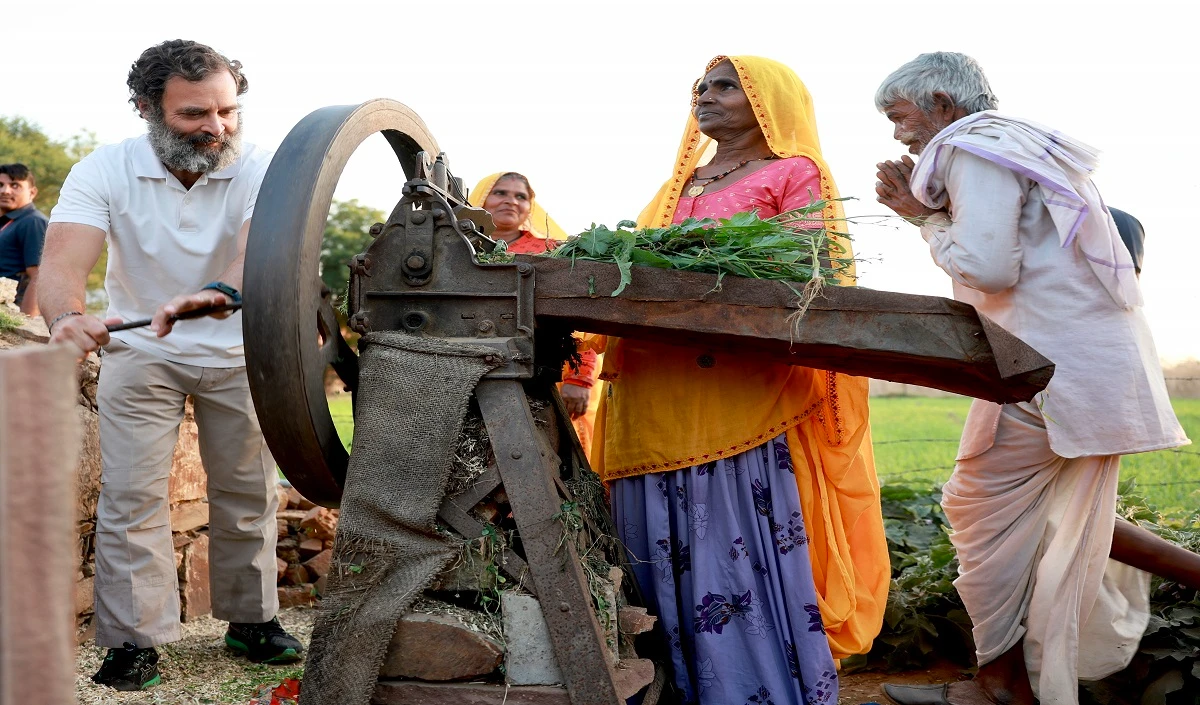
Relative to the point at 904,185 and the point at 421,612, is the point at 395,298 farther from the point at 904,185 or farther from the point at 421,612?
the point at 904,185

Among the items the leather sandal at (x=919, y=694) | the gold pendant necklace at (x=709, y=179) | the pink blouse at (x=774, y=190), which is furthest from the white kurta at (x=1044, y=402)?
the gold pendant necklace at (x=709, y=179)

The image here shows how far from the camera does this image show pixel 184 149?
363 centimetres

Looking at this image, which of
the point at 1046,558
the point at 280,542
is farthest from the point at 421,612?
the point at 280,542

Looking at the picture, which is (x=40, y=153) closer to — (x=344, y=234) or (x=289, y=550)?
(x=344, y=234)

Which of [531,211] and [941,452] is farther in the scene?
[941,452]

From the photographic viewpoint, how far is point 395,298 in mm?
2781

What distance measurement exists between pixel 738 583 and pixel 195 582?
2.85 m

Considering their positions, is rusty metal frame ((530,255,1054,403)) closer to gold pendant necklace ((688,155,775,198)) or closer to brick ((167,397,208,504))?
gold pendant necklace ((688,155,775,198))

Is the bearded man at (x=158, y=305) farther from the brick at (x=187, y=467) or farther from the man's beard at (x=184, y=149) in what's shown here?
the brick at (x=187, y=467)

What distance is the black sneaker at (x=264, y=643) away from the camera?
3875 millimetres

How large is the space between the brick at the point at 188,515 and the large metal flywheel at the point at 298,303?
79.7 inches

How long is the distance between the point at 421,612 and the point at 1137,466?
5.35 meters

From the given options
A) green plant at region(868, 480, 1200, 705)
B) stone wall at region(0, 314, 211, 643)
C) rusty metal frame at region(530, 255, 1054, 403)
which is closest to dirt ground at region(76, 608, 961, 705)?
green plant at region(868, 480, 1200, 705)

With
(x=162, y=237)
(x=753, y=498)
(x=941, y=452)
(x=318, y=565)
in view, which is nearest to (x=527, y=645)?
(x=753, y=498)
